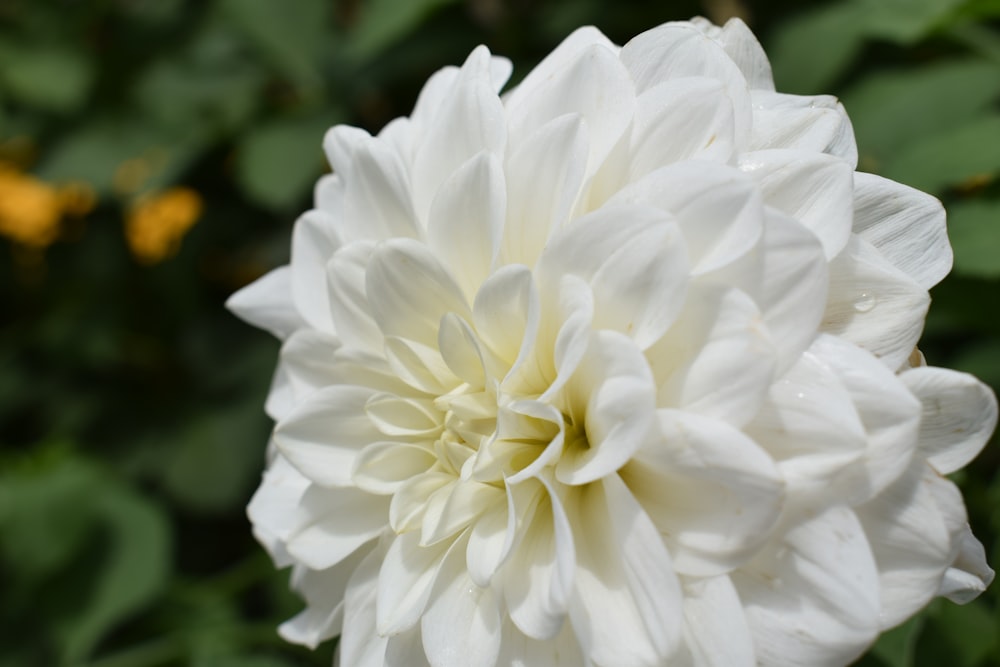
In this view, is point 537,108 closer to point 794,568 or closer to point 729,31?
point 729,31

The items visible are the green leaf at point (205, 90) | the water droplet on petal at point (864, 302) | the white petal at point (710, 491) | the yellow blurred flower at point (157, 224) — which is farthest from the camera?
the yellow blurred flower at point (157, 224)

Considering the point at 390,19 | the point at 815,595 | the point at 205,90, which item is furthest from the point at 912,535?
the point at 205,90

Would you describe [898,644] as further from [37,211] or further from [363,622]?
[37,211]

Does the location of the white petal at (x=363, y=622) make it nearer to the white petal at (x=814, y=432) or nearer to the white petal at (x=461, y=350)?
the white petal at (x=461, y=350)

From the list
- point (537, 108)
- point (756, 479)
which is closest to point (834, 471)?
point (756, 479)

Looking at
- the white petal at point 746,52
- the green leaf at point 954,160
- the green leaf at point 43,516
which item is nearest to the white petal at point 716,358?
the white petal at point 746,52

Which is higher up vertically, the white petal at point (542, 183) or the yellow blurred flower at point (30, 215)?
the white petal at point (542, 183)

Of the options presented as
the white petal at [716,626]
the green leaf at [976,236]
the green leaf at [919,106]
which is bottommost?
the green leaf at [919,106]
